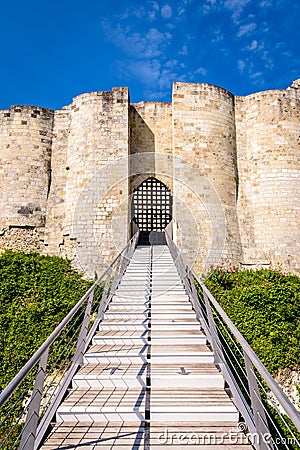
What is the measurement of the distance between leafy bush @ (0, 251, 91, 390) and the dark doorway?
132 inches

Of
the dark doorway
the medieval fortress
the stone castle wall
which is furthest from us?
the dark doorway

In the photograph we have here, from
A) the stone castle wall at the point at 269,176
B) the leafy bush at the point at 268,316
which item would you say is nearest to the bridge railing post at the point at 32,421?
the leafy bush at the point at 268,316

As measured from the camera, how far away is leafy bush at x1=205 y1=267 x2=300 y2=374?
7.67 meters

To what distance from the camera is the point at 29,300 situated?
32.1ft

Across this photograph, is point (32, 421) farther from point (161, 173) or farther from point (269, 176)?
point (269, 176)

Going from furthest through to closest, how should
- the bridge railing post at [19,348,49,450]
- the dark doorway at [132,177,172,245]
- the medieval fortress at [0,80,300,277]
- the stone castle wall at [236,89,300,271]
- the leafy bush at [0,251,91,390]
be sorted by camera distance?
the dark doorway at [132,177,172,245], the stone castle wall at [236,89,300,271], the medieval fortress at [0,80,300,277], the leafy bush at [0,251,91,390], the bridge railing post at [19,348,49,450]

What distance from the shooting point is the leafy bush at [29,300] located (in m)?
8.15

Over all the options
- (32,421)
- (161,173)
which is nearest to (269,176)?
(161,173)

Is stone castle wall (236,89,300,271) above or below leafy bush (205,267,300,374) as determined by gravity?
above

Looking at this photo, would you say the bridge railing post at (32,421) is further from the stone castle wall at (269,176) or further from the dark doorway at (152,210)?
the dark doorway at (152,210)

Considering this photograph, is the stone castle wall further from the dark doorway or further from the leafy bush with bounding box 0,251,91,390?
the leafy bush with bounding box 0,251,91,390

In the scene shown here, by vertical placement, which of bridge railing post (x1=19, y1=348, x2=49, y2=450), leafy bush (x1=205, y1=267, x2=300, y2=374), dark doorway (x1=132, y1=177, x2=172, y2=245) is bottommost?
leafy bush (x1=205, y1=267, x2=300, y2=374)

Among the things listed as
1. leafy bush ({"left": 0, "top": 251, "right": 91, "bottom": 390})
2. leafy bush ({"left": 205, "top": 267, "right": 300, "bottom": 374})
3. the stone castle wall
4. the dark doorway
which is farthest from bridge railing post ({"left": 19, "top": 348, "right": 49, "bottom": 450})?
the dark doorway

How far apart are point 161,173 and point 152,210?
4.82 feet
